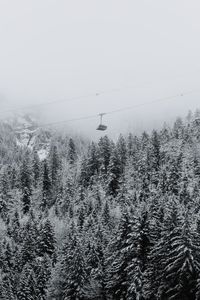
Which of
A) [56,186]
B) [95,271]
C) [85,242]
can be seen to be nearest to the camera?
[95,271]

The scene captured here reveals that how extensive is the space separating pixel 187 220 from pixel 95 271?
18.5 meters

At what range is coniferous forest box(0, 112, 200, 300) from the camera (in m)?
45.3

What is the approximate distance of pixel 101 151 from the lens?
117 m

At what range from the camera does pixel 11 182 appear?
11750 cm

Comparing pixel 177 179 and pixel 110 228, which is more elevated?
pixel 177 179

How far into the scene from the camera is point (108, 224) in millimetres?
80062

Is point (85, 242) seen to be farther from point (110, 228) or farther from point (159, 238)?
point (159, 238)

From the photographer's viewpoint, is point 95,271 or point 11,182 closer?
point 95,271

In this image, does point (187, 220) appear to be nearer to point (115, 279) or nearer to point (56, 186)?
point (115, 279)

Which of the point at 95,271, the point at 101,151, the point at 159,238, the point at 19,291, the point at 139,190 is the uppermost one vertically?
the point at 101,151

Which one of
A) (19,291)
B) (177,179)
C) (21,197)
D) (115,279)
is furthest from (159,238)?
(21,197)

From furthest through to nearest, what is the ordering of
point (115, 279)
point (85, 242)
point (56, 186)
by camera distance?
point (56, 186) → point (85, 242) → point (115, 279)

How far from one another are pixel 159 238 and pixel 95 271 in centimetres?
1151

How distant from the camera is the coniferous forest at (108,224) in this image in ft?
149
